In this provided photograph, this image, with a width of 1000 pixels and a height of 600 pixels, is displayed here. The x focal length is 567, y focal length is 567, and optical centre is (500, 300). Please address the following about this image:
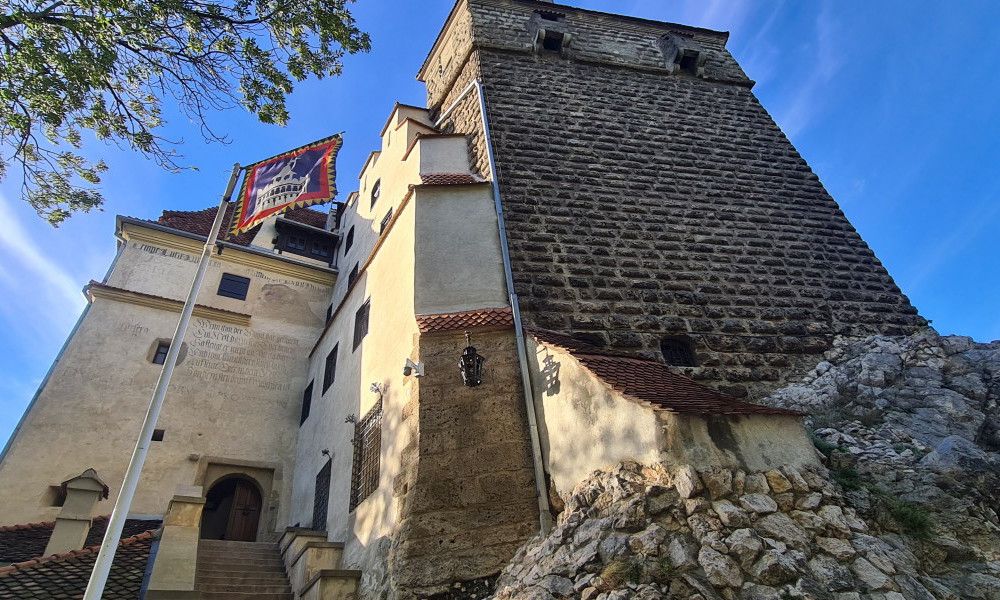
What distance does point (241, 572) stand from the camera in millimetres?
7871

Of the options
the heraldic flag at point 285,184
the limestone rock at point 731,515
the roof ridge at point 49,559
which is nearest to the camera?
the limestone rock at point 731,515

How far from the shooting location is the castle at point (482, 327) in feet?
18.6

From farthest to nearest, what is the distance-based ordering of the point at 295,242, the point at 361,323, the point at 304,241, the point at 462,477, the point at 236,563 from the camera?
the point at 304,241 → the point at 295,242 → the point at 361,323 → the point at 236,563 → the point at 462,477

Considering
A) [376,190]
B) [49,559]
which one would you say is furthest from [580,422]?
[376,190]

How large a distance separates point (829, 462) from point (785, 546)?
5.39ft

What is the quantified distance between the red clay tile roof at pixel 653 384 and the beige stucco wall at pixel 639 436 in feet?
0.20

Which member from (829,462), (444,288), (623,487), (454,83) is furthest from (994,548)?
(454,83)

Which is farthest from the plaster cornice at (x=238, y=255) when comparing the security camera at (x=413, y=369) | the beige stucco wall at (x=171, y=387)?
the security camera at (x=413, y=369)

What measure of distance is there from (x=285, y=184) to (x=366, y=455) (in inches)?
155

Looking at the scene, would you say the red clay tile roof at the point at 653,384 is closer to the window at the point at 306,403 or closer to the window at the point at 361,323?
the window at the point at 361,323

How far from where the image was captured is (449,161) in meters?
9.70

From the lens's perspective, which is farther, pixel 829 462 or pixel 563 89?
pixel 563 89

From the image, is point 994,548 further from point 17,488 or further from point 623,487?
point 17,488

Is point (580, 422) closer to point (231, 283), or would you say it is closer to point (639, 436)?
point (639, 436)
